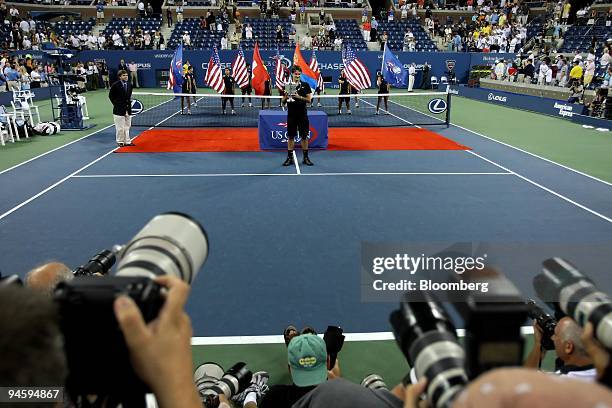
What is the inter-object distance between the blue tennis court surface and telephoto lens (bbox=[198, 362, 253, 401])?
86 centimetres

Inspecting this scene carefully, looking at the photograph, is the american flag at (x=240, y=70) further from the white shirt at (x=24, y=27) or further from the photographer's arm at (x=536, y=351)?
the white shirt at (x=24, y=27)

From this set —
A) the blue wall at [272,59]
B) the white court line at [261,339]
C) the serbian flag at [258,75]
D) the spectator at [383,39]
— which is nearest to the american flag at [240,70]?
the serbian flag at [258,75]

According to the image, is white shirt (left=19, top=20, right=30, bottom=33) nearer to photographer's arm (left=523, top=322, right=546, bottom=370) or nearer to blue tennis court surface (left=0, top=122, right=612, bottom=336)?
blue tennis court surface (left=0, top=122, right=612, bottom=336)

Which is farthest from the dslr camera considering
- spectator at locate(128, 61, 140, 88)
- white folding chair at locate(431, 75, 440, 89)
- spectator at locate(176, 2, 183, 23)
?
spectator at locate(176, 2, 183, 23)

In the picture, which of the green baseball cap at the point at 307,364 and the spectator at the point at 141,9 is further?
the spectator at the point at 141,9

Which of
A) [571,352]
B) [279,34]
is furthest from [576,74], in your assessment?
[571,352]

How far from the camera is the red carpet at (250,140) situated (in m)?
13.5

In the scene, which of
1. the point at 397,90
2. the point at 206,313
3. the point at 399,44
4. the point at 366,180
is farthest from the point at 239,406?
the point at 399,44

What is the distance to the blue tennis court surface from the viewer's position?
17.8ft

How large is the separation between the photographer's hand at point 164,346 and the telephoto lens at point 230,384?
77.3 inches

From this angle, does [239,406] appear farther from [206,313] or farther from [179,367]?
[179,367]

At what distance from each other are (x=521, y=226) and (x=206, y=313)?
5.17 meters

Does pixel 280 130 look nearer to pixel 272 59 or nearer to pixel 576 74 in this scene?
pixel 576 74

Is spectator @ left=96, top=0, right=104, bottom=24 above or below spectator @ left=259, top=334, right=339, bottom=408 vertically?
above
